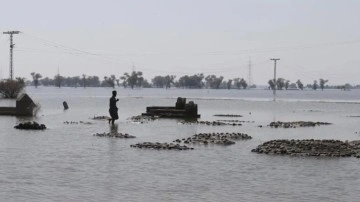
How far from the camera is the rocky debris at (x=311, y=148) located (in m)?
22.9

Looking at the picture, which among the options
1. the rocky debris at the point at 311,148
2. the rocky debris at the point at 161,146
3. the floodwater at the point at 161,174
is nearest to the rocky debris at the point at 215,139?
the floodwater at the point at 161,174

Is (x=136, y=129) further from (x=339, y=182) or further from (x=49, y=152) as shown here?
(x=339, y=182)

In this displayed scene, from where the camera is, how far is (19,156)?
68.0 ft

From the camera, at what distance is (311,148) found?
78.8ft

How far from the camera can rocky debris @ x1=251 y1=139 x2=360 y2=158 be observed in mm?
22891

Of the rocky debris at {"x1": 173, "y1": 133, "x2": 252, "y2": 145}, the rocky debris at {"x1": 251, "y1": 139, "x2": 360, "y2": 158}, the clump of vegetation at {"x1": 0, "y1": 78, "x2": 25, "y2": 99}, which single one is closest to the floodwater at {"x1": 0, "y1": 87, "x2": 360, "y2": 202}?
the rocky debris at {"x1": 173, "y1": 133, "x2": 252, "y2": 145}

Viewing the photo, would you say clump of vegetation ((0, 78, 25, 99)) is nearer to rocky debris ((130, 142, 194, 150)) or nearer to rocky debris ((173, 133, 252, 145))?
rocky debris ((173, 133, 252, 145))

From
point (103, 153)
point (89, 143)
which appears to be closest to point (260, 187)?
point (103, 153)

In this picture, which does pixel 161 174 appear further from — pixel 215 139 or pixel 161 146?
pixel 215 139

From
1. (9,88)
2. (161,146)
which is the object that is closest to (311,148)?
(161,146)

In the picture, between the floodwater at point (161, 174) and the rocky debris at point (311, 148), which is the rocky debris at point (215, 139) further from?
the rocky debris at point (311, 148)

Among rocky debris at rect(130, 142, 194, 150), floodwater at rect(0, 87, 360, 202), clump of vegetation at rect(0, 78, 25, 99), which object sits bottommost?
floodwater at rect(0, 87, 360, 202)

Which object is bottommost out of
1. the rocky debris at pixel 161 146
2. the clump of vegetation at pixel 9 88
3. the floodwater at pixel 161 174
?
the floodwater at pixel 161 174

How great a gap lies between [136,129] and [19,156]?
14174mm
